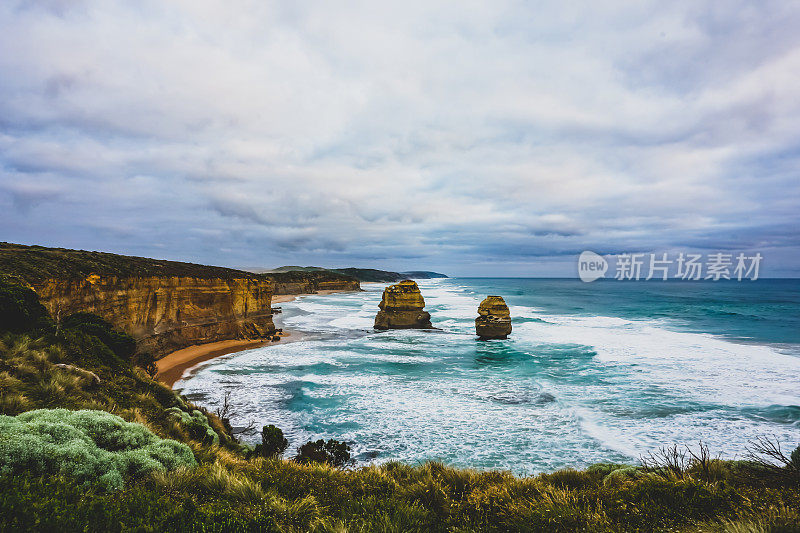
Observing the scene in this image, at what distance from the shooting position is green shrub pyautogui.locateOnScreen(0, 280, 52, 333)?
944 centimetres

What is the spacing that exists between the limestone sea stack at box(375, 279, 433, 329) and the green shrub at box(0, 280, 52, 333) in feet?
90.7

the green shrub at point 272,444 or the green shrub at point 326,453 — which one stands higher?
the green shrub at point 272,444

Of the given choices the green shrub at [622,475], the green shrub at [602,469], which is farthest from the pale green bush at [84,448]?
the green shrub at [602,469]

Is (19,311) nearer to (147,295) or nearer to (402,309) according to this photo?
(147,295)

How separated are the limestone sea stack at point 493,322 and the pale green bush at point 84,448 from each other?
27.5 metres

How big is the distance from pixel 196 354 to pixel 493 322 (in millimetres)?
23658

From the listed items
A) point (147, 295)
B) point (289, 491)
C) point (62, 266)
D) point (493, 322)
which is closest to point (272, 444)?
point (289, 491)

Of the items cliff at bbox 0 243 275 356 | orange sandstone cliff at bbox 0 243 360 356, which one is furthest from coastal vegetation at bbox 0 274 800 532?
cliff at bbox 0 243 275 356

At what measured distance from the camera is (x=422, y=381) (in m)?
19.5

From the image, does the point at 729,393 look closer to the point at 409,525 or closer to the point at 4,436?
the point at 409,525

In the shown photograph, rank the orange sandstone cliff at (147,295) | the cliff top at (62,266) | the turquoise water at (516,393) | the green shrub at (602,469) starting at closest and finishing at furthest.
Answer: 1. the green shrub at (602,469)
2. the turquoise water at (516,393)
3. the cliff top at (62,266)
4. the orange sandstone cliff at (147,295)

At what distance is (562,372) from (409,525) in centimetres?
1988

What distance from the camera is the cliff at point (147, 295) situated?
665 inches

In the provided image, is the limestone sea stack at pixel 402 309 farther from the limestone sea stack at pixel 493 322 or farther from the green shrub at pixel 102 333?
the green shrub at pixel 102 333
